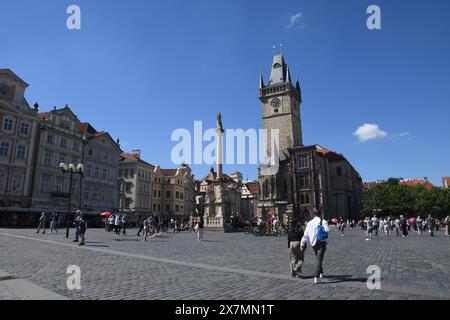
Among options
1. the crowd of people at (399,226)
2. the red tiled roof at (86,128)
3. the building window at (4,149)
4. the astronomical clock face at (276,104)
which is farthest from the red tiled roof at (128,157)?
the crowd of people at (399,226)

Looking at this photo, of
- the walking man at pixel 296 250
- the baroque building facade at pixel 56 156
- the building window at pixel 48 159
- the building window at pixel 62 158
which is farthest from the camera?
the building window at pixel 62 158

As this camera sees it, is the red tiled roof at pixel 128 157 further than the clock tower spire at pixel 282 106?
No

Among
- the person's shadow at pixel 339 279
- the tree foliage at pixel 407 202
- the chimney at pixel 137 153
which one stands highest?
the chimney at pixel 137 153

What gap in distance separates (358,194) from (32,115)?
277ft

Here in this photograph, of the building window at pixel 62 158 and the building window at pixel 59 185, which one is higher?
the building window at pixel 62 158

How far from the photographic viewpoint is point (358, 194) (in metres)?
97.1

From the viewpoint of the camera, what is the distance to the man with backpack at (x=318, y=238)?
8.17 metres

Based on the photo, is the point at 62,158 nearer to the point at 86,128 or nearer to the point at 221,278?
the point at 86,128

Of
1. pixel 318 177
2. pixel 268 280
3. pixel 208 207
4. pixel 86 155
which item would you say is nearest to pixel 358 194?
pixel 318 177

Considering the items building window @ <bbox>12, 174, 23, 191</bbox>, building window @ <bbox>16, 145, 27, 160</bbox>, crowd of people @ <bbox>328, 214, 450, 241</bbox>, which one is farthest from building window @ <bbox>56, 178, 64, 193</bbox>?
crowd of people @ <bbox>328, 214, 450, 241</bbox>

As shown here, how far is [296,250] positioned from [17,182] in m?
43.6

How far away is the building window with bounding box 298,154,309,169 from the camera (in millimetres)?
72812

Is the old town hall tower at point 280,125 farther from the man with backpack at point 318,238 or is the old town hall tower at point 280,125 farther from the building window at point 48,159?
the man with backpack at point 318,238

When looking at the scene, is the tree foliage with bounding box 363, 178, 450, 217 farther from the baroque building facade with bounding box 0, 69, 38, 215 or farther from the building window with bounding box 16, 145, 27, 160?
the building window with bounding box 16, 145, 27, 160
